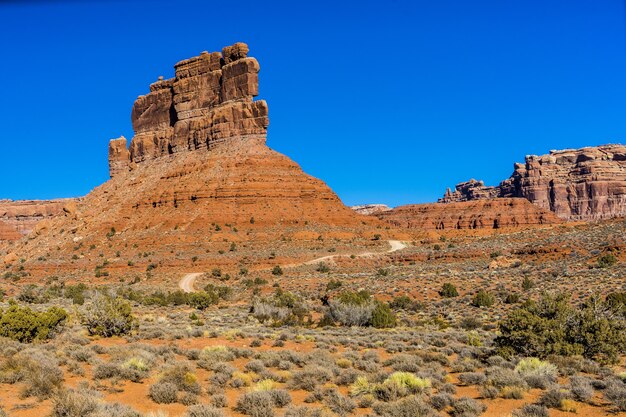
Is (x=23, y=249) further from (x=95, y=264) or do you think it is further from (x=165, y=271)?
(x=165, y=271)

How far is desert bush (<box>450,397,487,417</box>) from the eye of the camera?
9.70 metres

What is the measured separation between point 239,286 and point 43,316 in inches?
1144

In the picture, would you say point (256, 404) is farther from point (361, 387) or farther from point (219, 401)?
point (361, 387)

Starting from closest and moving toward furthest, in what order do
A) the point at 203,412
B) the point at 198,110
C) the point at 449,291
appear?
the point at 203,412 < the point at 449,291 < the point at 198,110

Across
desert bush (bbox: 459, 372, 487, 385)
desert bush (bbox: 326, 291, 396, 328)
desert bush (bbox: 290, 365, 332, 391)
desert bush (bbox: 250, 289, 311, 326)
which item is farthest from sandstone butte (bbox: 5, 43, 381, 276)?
desert bush (bbox: 459, 372, 487, 385)

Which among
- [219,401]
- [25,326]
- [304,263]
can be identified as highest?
[304,263]

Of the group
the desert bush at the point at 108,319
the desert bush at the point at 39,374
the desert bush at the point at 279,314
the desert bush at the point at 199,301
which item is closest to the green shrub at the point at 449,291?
the desert bush at the point at 279,314

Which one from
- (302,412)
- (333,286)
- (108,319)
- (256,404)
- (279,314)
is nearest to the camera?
(302,412)

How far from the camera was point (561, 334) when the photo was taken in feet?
49.0

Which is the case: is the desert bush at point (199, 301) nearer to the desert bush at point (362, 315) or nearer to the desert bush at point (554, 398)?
the desert bush at point (362, 315)

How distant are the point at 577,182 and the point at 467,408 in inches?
6573

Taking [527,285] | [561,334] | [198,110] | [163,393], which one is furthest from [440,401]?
[198,110]

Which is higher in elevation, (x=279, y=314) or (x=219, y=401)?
(x=279, y=314)

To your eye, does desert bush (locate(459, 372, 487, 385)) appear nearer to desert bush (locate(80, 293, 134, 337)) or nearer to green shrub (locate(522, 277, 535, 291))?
desert bush (locate(80, 293, 134, 337))
